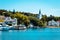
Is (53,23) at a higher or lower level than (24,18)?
lower

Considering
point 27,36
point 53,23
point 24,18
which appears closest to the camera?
point 27,36

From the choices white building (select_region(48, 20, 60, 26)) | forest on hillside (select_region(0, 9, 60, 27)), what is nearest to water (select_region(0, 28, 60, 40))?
forest on hillside (select_region(0, 9, 60, 27))

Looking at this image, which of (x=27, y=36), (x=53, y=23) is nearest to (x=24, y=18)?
(x=27, y=36)

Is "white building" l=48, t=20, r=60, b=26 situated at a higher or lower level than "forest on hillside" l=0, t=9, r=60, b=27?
Answer: lower

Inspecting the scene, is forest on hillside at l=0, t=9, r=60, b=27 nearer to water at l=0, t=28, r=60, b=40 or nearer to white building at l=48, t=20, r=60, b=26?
white building at l=48, t=20, r=60, b=26

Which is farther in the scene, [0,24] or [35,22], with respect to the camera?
[35,22]

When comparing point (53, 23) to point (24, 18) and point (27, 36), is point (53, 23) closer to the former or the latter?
point (24, 18)

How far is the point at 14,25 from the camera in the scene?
8900 centimetres

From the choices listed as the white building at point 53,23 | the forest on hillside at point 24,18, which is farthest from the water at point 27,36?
the white building at point 53,23

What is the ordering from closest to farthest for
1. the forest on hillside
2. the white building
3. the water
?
the water → the forest on hillside → the white building

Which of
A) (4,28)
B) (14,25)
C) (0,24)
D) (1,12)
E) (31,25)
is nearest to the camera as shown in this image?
(4,28)

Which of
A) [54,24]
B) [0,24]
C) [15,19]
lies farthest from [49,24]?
[0,24]

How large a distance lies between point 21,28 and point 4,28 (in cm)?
957

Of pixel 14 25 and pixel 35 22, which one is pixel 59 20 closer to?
pixel 35 22
